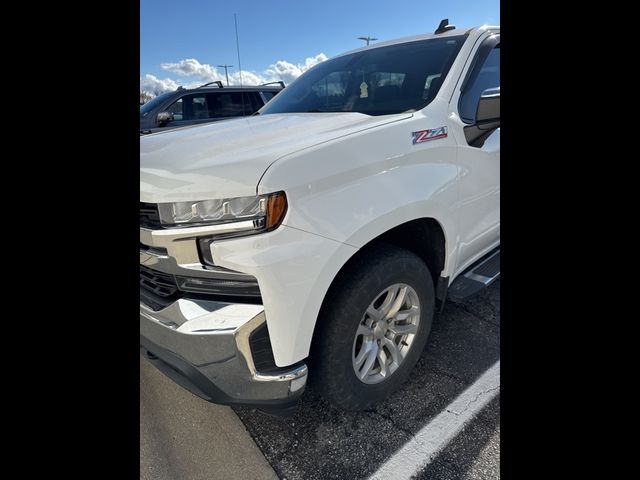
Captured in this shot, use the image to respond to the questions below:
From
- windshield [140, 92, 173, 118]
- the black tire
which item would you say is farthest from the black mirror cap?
windshield [140, 92, 173, 118]

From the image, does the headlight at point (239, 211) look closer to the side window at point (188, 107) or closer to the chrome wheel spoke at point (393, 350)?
the chrome wheel spoke at point (393, 350)

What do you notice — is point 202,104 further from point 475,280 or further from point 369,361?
point 369,361

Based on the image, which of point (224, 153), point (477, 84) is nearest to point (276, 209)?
point (224, 153)

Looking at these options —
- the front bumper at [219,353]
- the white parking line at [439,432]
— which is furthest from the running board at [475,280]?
the front bumper at [219,353]

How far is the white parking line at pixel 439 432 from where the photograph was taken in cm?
170

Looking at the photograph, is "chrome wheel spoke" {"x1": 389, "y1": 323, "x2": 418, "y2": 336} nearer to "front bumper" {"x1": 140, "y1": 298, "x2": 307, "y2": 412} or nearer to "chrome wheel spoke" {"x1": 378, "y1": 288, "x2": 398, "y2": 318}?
"chrome wheel spoke" {"x1": 378, "y1": 288, "x2": 398, "y2": 318}

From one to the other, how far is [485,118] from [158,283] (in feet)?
5.92

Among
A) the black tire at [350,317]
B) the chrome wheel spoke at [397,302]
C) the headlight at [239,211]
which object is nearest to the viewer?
the headlight at [239,211]

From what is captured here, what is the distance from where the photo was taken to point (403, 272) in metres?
1.87

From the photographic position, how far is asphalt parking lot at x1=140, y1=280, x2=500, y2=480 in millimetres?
1714

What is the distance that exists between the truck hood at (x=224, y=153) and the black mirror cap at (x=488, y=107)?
40 centimetres
